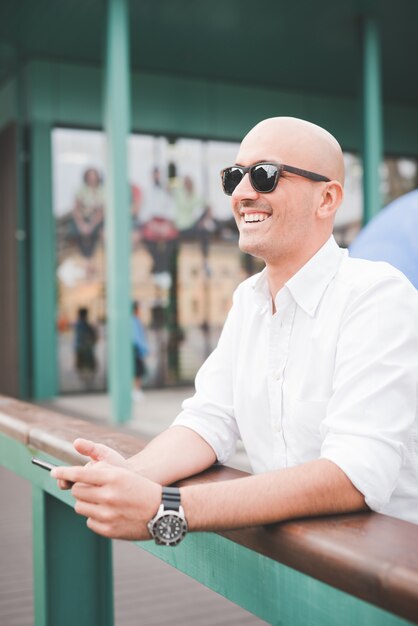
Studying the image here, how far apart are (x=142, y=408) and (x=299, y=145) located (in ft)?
36.3

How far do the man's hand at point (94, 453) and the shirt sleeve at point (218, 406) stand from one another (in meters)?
0.29

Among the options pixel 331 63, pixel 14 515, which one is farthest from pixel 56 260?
pixel 14 515

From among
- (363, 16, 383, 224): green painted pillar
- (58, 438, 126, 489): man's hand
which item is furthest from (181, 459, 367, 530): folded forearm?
(363, 16, 383, 224): green painted pillar

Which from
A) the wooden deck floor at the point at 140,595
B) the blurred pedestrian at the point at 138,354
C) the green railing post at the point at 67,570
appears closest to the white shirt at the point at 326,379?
the green railing post at the point at 67,570

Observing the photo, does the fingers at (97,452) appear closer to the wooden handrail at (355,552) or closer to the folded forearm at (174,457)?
the folded forearm at (174,457)

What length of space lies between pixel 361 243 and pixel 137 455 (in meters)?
2.13

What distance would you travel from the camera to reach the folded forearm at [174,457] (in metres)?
1.81

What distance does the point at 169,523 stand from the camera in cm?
141

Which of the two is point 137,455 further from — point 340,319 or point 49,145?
point 49,145

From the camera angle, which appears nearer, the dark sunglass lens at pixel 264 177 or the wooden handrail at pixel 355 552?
the wooden handrail at pixel 355 552

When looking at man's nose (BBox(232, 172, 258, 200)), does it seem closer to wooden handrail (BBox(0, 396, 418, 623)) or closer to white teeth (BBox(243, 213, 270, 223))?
white teeth (BBox(243, 213, 270, 223))

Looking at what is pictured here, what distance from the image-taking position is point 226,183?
1999mm

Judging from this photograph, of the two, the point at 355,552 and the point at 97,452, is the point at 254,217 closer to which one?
the point at 97,452

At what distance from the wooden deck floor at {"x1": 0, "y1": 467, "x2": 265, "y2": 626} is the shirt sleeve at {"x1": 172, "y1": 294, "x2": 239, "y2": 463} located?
2.05 metres
